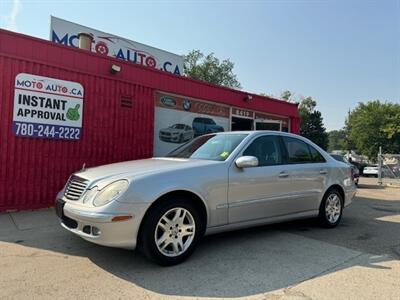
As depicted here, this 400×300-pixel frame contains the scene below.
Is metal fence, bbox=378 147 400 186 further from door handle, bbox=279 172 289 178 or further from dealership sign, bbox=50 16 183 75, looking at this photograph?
door handle, bbox=279 172 289 178

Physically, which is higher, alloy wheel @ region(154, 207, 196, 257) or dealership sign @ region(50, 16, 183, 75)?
dealership sign @ region(50, 16, 183, 75)

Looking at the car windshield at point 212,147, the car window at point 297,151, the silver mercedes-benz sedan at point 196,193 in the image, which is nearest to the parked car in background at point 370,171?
the silver mercedes-benz sedan at point 196,193

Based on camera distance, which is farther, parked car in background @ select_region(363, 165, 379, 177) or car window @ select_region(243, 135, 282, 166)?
parked car in background @ select_region(363, 165, 379, 177)

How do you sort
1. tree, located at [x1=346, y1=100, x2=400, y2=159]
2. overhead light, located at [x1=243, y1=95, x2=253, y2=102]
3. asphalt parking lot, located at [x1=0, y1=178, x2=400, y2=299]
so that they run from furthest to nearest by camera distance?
1. tree, located at [x1=346, y1=100, x2=400, y2=159]
2. overhead light, located at [x1=243, y1=95, x2=253, y2=102]
3. asphalt parking lot, located at [x1=0, y1=178, x2=400, y2=299]

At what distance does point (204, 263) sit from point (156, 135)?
19.6 ft

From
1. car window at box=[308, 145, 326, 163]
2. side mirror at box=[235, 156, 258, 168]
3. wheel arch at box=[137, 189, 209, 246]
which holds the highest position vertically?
car window at box=[308, 145, 326, 163]

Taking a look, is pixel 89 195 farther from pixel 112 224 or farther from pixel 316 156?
pixel 316 156

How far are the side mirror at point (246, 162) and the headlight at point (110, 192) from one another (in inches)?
61.7

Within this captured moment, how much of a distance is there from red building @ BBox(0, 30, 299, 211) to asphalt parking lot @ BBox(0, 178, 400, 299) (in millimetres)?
1612

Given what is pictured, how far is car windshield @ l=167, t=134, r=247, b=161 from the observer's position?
550 centimetres

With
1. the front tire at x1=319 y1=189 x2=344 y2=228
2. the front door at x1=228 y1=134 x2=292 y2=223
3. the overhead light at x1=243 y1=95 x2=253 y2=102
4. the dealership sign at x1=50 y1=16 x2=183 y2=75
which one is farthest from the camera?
the dealership sign at x1=50 y1=16 x2=183 y2=75

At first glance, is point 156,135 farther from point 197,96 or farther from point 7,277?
point 7,277

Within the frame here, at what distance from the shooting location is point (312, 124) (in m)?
62.1

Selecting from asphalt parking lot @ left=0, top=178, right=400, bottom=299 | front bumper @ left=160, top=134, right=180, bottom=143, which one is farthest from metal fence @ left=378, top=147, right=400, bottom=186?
asphalt parking lot @ left=0, top=178, right=400, bottom=299
